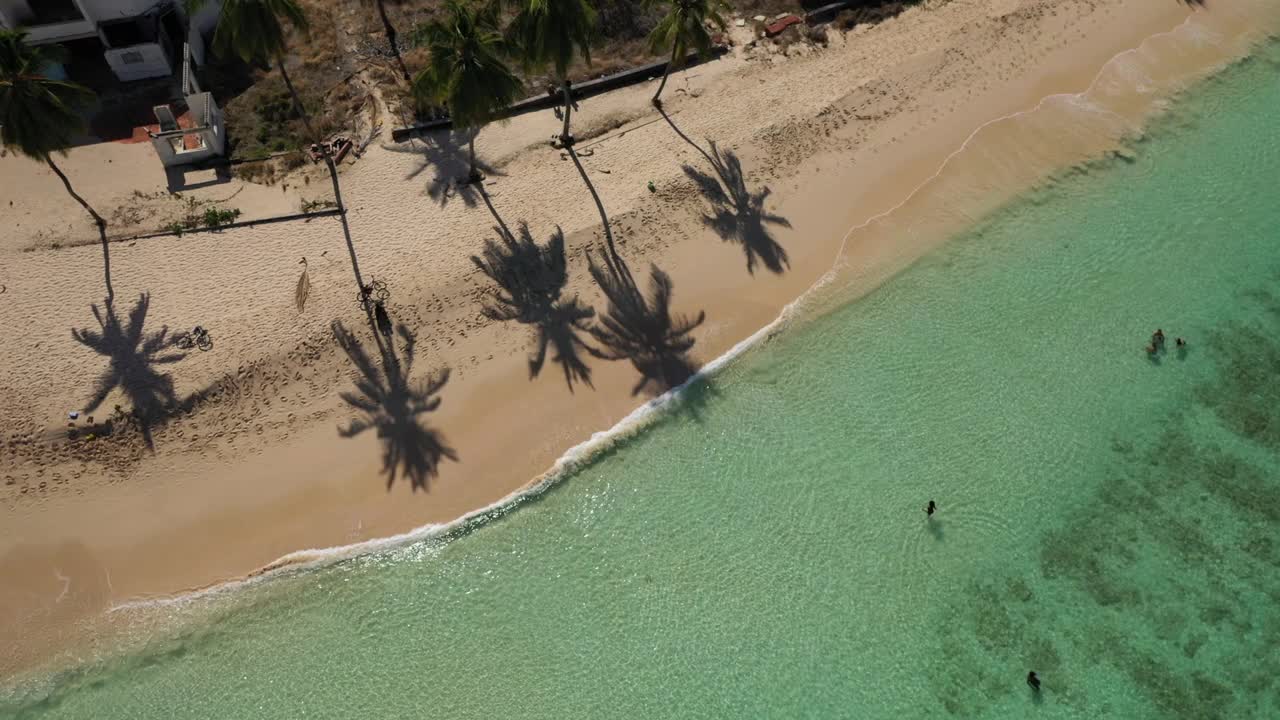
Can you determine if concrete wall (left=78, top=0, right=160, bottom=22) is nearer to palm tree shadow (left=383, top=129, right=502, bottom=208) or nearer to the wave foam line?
→ palm tree shadow (left=383, top=129, right=502, bottom=208)

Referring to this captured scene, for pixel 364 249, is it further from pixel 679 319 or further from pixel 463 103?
pixel 679 319

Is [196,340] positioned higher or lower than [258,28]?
lower

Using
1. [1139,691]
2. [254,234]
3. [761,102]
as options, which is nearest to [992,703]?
[1139,691]

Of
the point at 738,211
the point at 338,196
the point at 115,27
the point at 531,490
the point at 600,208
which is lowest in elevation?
the point at 531,490

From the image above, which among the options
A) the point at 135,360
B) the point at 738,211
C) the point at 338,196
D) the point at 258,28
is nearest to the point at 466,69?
the point at 258,28

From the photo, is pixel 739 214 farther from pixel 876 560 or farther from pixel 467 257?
pixel 876 560

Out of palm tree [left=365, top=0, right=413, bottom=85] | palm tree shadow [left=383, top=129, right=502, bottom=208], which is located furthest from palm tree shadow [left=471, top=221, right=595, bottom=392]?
palm tree [left=365, top=0, right=413, bottom=85]

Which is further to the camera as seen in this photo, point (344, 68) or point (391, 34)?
point (391, 34)
